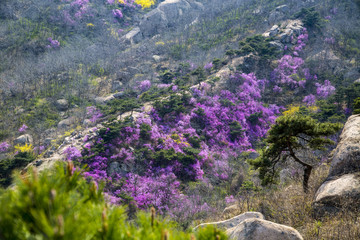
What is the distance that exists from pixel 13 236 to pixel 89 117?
527 inches

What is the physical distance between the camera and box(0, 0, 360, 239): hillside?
6082 mm

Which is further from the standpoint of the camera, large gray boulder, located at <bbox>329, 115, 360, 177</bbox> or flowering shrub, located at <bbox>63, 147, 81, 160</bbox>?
flowering shrub, located at <bbox>63, 147, 81, 160</bbox>

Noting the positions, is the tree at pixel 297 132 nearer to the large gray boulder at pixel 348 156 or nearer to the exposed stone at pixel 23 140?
the large gray boulder at pixel 348 156

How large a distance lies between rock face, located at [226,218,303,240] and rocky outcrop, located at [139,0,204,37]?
3066 cm

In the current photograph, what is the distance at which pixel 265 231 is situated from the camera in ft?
10.2

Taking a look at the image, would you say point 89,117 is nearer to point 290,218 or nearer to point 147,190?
point 147,190

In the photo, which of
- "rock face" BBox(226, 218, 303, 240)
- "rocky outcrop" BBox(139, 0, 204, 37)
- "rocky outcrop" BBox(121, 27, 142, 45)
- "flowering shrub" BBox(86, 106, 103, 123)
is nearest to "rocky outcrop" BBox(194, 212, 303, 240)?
"rock face" BBox(226, 218, 303, 240)

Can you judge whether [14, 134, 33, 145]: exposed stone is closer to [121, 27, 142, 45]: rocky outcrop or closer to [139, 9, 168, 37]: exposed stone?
[121, 27, 142, 45]: rocky outcrop

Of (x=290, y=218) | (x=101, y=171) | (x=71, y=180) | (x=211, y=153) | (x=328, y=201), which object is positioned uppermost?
(x=71, y=180)

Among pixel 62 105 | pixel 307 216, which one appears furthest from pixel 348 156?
pixel 62 105

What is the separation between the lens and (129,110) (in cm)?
1223

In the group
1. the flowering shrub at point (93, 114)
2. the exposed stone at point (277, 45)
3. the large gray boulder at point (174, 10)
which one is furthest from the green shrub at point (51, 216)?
the large gray boulder at point (174, 10)

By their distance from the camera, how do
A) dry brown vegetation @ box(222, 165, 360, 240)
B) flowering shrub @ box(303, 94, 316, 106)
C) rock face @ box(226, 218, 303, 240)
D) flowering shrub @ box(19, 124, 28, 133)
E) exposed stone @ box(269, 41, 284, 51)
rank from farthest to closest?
exposed stone @ box(269, 41, 284, 51)
flowering shrub @ box(303, 94, 316, 106)
flowering shrub @ box(19, 124, 28, 133)
dry brown vegetation @ box(222, 165, 360, 240)
rock face @ box(226, 218, 303, 240)

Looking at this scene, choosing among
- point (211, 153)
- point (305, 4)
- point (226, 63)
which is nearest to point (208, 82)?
point (226, 63)
